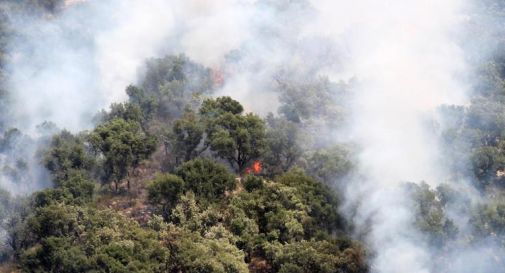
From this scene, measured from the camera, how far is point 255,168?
194 ft

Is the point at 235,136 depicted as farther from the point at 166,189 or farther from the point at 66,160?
the point at 66,160

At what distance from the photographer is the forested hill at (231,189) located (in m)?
44.7

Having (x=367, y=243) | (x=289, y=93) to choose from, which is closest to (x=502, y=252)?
(x=367, y=243)

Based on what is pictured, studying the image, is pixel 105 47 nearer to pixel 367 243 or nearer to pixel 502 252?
pixel 367 243

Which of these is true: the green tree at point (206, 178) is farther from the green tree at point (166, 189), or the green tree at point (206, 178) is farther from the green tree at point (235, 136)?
the green tree at point (235, 136)

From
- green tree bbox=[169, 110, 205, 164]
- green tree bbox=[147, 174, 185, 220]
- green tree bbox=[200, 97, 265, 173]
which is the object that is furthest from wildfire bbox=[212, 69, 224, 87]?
green tree bbox=[147, 174, 185, 220]

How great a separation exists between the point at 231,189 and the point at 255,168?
22.8ft

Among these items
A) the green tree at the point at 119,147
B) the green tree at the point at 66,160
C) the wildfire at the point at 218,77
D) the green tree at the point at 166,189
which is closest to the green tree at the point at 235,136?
the green tree at the point at 119,147

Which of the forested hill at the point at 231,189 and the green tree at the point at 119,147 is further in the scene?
the green tree at the point at 119,147

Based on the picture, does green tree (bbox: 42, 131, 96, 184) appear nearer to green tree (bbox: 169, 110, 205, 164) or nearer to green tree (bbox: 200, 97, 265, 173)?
green tree (bbox: 169, 110, 205, 164)

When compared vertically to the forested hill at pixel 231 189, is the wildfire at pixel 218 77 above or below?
above

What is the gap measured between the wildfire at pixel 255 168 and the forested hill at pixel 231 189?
172mm

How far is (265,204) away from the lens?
1971 inches

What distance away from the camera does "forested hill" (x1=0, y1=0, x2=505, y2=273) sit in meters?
44.7
